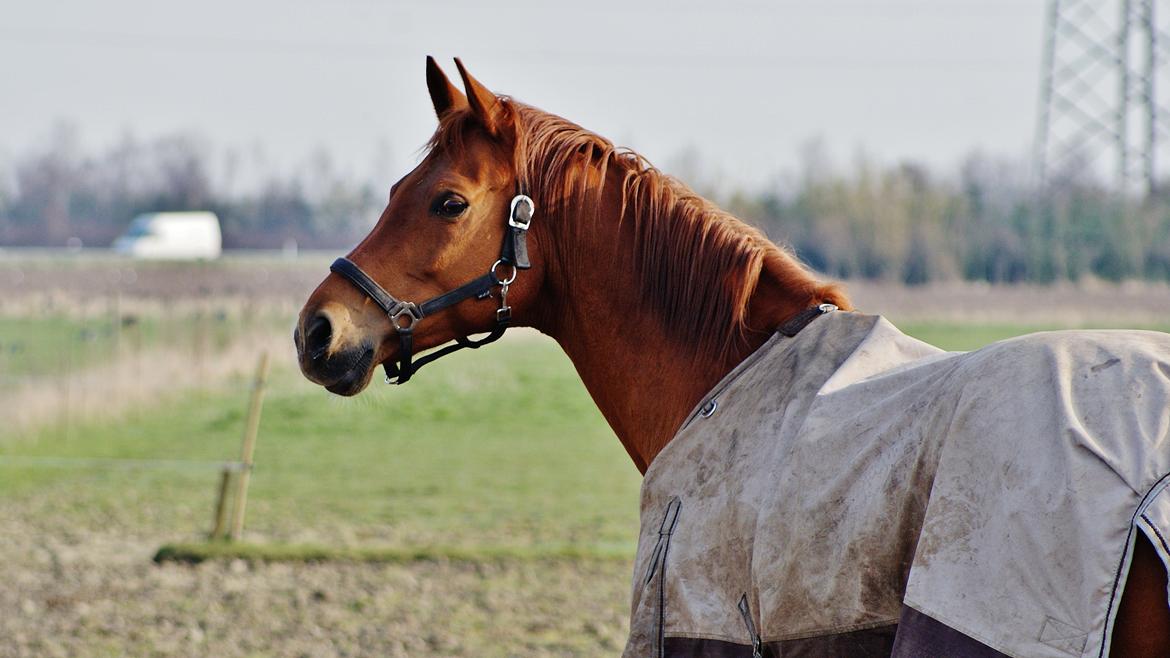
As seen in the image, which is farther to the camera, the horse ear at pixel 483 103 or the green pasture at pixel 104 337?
the green pasture at pixel 104 337

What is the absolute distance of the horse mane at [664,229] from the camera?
2562 millimetres

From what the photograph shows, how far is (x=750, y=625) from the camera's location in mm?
2115

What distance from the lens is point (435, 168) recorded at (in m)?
2.68

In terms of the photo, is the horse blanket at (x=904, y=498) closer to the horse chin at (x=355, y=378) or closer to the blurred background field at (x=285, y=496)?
the horse chin at (x=355, y=378)

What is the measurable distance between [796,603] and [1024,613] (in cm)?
43

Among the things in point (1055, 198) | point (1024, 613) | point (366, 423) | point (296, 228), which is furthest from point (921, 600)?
point (296, 228)

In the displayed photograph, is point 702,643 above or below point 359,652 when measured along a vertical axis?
above

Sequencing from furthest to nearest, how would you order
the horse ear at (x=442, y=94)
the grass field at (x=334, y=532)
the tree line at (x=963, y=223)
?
the tree line at (x=963, y=223)
the grass field at (x=334, y=532)
the horse ear at (x=442, y=94)

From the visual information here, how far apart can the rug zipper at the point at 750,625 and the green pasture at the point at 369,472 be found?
Answer: 417 cm

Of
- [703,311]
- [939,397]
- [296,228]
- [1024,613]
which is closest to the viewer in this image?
[1024,613]

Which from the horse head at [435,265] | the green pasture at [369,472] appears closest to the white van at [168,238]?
the green pasture at [369,472]

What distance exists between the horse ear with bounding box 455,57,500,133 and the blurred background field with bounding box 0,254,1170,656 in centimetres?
95

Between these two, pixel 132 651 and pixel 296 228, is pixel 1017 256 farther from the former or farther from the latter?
pixel 296 228

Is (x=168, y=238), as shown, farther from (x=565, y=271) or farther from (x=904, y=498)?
(x=904, y=498)
